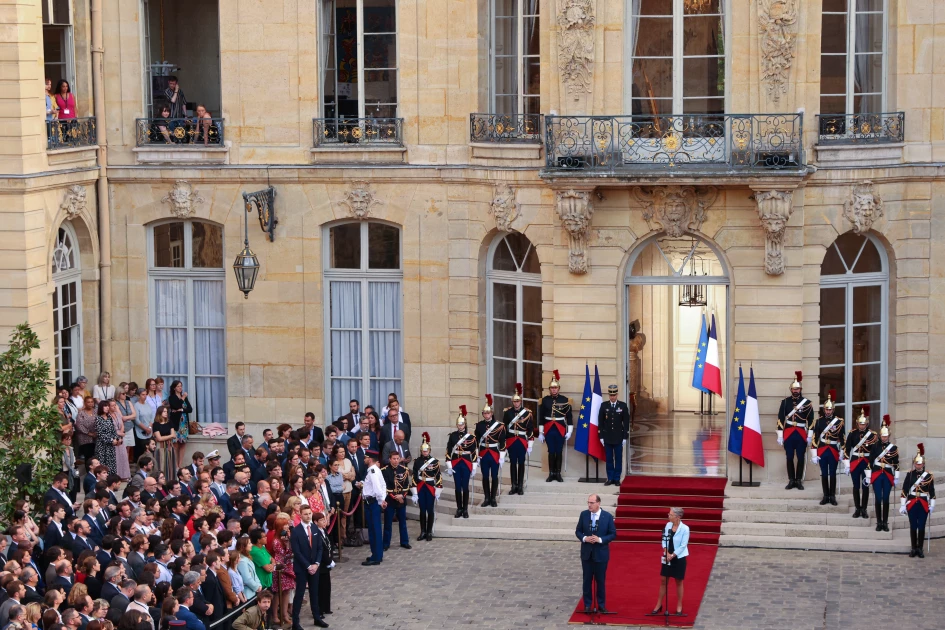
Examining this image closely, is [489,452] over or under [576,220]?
under

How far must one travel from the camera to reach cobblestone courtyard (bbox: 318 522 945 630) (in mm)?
22062

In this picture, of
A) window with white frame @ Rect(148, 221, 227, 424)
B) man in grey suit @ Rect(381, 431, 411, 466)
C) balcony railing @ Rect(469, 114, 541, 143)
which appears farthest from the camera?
window with white frame @ Rect(148, 221, 227, 424)

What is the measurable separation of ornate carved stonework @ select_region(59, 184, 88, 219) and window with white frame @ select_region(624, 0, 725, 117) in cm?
882

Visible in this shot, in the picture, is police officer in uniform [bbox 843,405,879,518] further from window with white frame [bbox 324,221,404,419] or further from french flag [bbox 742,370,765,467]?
window with white frame [bbox 324,221,404,419]

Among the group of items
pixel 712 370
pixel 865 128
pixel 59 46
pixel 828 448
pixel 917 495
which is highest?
pixel 59 46

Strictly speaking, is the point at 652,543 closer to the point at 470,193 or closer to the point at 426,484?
the point at 426,484

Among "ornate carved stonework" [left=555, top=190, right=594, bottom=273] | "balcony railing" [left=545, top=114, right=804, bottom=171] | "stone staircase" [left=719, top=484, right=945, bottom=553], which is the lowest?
"stone staircase" [left=719, top=484, right=945, bottom=553]

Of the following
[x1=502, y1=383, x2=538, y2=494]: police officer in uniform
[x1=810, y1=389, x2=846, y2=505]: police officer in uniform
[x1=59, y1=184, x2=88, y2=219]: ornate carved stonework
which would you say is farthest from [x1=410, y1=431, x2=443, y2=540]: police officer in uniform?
[x1=59, y1=184, x2=88, y2=219]: ornate carved stonework

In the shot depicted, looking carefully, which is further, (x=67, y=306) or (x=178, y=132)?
(x=178, y=132)

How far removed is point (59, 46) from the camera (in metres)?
28.1

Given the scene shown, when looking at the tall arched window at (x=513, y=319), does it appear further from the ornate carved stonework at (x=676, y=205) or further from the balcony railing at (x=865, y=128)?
the balcony railing at (x=865, y=128)

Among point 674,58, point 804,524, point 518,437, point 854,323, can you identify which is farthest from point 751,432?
point 674,58

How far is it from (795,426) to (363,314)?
738 cm

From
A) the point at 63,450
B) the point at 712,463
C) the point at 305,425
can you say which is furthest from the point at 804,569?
the point at 63,450
